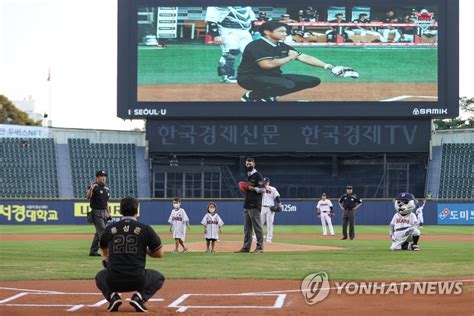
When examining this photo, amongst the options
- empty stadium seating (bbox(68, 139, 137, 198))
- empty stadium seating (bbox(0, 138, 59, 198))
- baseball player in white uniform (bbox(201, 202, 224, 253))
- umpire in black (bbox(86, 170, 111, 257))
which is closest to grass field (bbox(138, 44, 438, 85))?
empty stadium seating (bbox(68, 139, 137, 198))

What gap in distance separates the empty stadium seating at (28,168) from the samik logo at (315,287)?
39418 millimetres

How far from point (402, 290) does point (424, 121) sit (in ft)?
118

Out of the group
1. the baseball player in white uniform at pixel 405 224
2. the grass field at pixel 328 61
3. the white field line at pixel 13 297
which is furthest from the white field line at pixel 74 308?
the grass field at pixel 328 61

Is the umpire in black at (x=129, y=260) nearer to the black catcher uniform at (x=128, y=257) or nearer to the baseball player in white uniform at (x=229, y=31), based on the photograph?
the black catcher uniform at (x=128, y=257)

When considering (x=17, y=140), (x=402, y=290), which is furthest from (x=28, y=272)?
(x=17, y=140)

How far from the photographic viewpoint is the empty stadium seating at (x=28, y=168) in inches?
2035

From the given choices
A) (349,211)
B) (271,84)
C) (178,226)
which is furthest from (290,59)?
(178,226)

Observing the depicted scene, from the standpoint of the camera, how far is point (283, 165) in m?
50.1

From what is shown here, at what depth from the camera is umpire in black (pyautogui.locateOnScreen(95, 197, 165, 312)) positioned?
9.84 metres

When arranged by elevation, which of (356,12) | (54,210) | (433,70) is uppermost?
(356,12)

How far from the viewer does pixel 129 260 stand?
9.86 m

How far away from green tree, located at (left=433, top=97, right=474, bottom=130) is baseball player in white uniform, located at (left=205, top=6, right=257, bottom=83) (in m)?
35.1

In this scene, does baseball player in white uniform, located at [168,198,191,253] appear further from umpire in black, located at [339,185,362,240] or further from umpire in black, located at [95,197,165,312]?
umpire in black, located at [95,197,165,312]

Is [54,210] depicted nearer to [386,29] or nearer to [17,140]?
[17,140]
